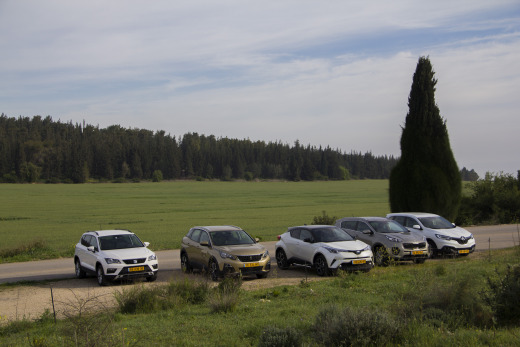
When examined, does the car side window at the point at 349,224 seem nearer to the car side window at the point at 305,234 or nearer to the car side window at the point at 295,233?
the car side window at the point at 295,233

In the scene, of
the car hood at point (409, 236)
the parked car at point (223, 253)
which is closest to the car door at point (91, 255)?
the parked car at point (223, 253)

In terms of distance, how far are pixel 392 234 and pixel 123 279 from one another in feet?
32.2

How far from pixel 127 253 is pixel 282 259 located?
5.57m

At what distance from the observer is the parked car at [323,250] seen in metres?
16.0

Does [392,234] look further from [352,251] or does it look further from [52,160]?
[52,160]

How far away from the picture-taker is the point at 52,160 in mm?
142125

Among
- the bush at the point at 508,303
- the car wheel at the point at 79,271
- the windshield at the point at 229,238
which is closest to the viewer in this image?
the bush at the point at 508,303

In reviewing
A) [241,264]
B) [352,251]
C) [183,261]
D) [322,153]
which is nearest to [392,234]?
[352,251]

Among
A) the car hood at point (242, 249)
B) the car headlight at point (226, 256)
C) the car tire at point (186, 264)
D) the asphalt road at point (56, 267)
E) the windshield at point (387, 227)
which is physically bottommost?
the asphalt road at point (56, 267)

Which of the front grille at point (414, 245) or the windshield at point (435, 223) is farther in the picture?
the windshield at point (435, 223)

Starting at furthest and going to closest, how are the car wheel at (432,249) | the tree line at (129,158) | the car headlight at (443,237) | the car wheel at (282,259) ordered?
1. the tree line at (129,158)
2. the car wheel at (432,249)
3. the car headlight at (443,237)
4. the car wheel at (282,259)

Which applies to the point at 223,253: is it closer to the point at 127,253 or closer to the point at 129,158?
the point at 127,253

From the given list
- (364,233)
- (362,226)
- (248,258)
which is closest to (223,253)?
(248,258)

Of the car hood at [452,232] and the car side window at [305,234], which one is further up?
the car side window at [305,234]
